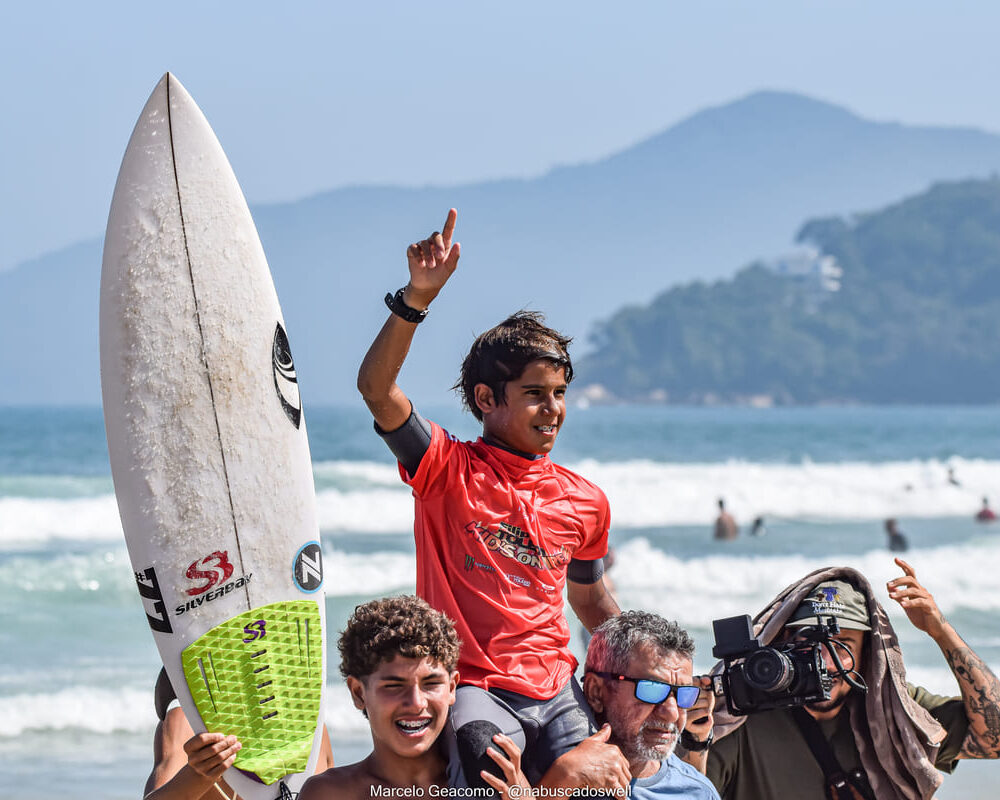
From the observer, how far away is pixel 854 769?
133 inches

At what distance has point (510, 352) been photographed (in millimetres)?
3145

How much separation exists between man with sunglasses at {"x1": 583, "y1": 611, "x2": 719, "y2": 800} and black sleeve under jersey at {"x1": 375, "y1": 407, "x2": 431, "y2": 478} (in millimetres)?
599

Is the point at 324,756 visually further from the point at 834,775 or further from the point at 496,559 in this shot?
the point at 834,775

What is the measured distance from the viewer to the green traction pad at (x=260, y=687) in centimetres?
331

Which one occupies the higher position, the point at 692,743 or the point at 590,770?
the point at 590,770

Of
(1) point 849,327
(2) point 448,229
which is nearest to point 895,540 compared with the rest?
(2) point 448,229

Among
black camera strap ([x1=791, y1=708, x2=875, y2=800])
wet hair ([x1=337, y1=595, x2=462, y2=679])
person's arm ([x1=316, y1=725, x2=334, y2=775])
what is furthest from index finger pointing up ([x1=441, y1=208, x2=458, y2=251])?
black camera strap ([x1=791, y1=708, x2=875, y2=800])

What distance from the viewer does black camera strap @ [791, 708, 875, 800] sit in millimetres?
3338

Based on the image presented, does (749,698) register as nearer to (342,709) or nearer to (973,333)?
(342,709)

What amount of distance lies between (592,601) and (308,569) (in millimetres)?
797

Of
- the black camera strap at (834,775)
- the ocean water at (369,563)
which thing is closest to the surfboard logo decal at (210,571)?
the black camera strap at (834,775)

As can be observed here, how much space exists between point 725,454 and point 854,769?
131ft

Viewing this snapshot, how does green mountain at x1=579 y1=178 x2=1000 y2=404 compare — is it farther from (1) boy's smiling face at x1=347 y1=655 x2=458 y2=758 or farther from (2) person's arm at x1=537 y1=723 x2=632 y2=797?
(1) boy's smiling face at x1=347 y1=655 x2=458 y2=758

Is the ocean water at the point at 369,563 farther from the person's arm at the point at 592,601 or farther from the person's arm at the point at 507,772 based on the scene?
the person's arm at the point at 507,772
